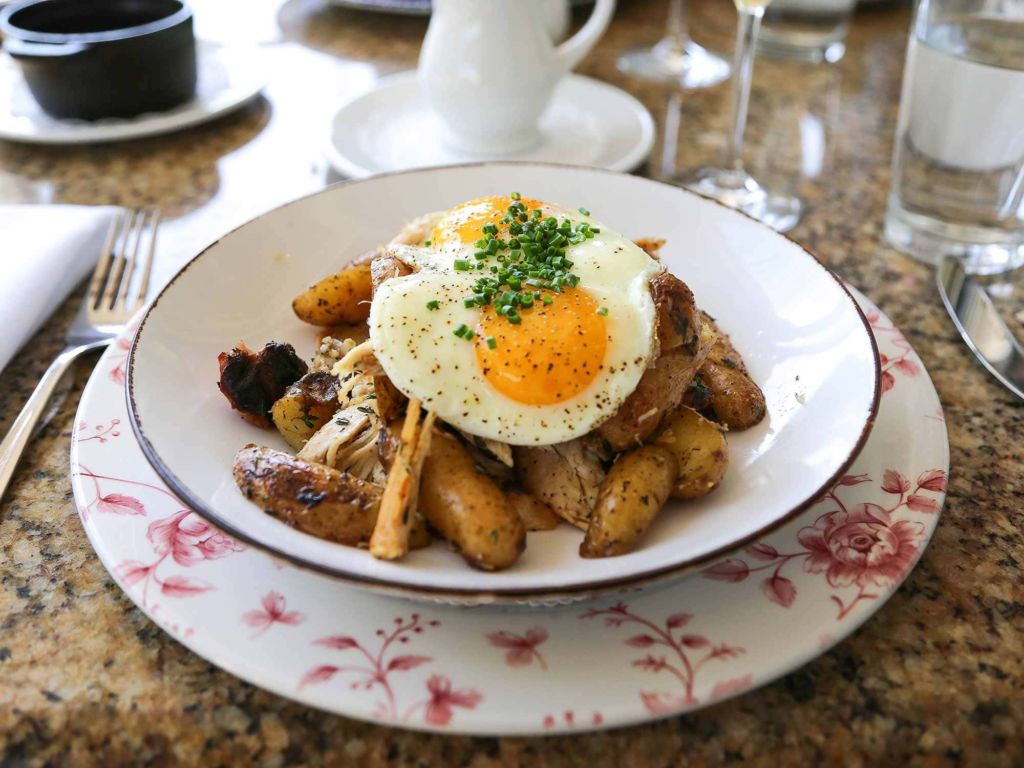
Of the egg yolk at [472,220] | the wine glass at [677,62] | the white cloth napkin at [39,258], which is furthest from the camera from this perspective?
the wine glass at [677,62]

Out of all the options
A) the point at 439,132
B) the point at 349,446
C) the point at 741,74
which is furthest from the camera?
the point at 439,132

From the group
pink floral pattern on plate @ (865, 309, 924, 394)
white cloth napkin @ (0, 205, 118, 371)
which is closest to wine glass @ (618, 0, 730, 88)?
pink floral pattern on plate @ (865, 309, 924, 394)

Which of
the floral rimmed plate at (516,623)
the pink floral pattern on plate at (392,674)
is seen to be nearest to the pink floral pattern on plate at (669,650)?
the floral rimmed plate at (516,623)

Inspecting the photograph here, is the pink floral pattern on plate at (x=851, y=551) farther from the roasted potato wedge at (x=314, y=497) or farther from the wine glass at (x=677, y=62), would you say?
the wine glass at (x=677, y=62)

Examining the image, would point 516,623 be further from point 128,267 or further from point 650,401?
point 128,267

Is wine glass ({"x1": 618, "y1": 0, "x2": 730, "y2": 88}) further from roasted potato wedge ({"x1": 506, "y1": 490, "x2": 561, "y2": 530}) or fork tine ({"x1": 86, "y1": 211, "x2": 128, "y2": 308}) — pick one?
roasted potato wedge ({"x1": 506, "y1": 490, "x2": 561, "y2": 530})

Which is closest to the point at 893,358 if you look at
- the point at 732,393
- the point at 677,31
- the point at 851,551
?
the point at 732,393
